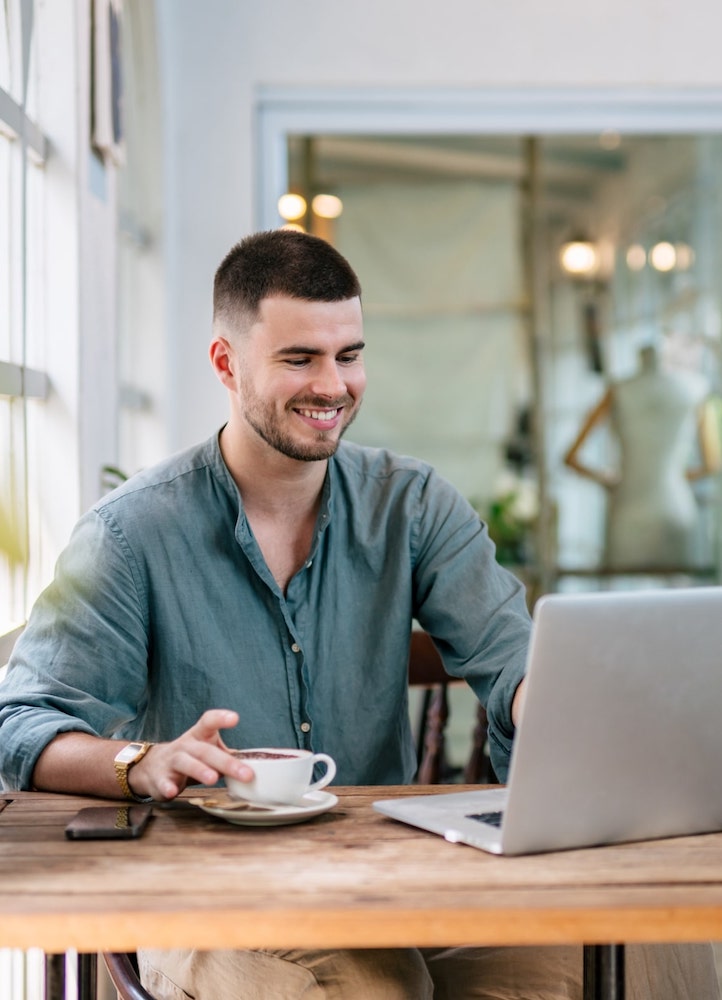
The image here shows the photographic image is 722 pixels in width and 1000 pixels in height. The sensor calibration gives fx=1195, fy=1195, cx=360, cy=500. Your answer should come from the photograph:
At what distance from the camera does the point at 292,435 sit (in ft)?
5.31

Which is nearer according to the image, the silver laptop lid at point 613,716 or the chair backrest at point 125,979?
the silver laptop lid at point 613,716

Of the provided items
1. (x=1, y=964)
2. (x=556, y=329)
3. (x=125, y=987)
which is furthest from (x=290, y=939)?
(x=556, y=329)

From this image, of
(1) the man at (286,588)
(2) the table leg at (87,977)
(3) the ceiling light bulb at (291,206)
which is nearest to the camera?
(2) the table leg at (87,977)

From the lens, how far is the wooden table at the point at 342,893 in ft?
3.01

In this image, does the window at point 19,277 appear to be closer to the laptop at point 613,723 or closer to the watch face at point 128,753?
the watch face at point 128,753

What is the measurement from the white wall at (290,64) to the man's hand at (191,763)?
2.17m

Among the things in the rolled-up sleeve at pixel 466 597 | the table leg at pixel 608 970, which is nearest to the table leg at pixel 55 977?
the table leg at pixel 608 970

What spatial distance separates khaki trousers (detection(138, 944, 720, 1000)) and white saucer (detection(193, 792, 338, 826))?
133 mm

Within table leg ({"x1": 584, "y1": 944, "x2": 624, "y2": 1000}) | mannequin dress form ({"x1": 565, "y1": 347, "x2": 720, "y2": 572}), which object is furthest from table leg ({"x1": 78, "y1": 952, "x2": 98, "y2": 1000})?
mannequin dress form ({"x1": 565, "y1": 347, "x2": 720, "y2": 572})

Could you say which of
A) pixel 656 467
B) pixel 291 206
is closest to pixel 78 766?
pixel 291 206

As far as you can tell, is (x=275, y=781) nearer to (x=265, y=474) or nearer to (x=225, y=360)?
(x=265, y=474)

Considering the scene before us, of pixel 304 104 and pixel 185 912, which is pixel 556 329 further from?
pixel 185 912

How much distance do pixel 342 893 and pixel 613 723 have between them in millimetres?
285


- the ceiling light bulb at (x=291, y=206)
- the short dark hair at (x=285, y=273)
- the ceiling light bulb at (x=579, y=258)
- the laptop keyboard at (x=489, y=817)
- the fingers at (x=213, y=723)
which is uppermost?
the ceiling light bulb at (x=291, y=206)
